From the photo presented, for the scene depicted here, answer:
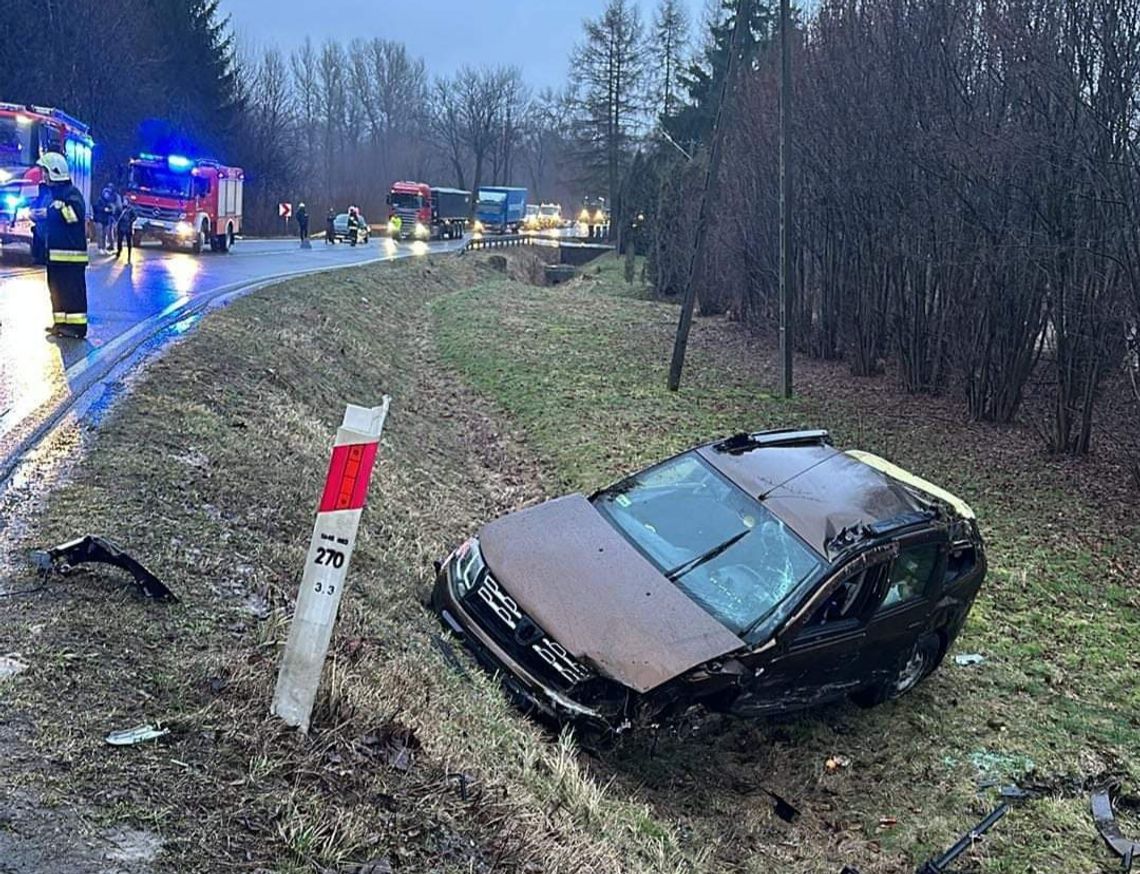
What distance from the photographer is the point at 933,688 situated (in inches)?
282

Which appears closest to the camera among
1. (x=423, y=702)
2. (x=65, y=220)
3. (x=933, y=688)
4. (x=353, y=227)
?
(x=423, y=702)

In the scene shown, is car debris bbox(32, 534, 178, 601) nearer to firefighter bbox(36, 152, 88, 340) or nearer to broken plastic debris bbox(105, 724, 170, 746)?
broken plastic debris bbox(105, 724, 170, 746)

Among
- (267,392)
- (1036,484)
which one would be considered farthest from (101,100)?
(1036,484)

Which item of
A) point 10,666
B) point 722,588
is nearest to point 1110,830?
point 722,588

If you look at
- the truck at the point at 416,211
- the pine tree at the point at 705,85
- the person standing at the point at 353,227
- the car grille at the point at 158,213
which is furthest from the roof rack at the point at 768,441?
the truck at the point at 416,211

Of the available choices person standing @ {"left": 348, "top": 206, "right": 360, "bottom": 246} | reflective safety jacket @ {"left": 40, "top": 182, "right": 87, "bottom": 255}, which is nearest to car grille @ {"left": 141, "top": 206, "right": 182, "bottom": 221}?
reflective safety jacket @ {"left": 40, "top": 182, "right": 87, "bottom": 255}

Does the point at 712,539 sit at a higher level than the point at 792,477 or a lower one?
lower

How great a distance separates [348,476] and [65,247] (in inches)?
312

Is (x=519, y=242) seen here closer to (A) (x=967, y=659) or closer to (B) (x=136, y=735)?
(A) (x=967, y=659)

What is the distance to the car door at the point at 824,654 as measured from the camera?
18.2 ft

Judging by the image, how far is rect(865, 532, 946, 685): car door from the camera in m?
6.18

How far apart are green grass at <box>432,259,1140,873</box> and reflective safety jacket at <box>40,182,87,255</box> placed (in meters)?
6.00

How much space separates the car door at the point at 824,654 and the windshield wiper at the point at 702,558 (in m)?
0.71

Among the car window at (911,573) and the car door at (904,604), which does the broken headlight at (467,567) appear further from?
the car window at (911,573)
